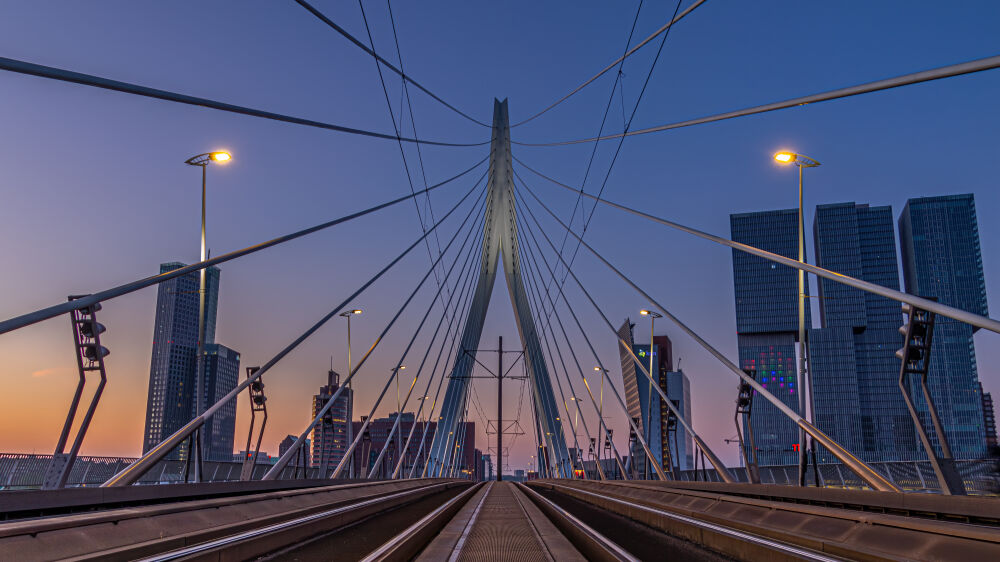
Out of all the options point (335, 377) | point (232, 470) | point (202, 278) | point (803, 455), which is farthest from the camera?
point (335, 377)

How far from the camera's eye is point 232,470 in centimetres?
2814

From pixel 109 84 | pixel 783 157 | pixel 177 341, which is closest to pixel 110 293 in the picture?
pixel 109 84

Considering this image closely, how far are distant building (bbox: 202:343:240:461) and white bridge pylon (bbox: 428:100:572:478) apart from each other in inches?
584

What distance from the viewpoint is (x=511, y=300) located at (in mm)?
51500

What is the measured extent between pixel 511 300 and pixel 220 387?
5254cm

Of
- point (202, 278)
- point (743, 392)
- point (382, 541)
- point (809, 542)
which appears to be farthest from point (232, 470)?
point (809, 542)

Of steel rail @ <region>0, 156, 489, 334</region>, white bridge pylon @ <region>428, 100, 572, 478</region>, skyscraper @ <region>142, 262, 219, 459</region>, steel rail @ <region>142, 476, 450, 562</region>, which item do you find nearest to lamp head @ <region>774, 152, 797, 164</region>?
steel rail @ <region>0, 156, 489, 334</region>

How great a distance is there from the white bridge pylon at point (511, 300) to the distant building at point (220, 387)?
14825 mm

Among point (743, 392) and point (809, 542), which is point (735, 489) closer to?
point (743, 392)

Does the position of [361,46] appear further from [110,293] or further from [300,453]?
[300,453]

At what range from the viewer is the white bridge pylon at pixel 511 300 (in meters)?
48.2

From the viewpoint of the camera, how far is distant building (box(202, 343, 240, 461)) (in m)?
62.1

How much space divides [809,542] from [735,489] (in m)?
9.52

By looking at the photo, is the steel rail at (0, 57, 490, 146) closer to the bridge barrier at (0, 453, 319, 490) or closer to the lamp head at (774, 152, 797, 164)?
the bridge barrier at (0, 453, 319, 490)
